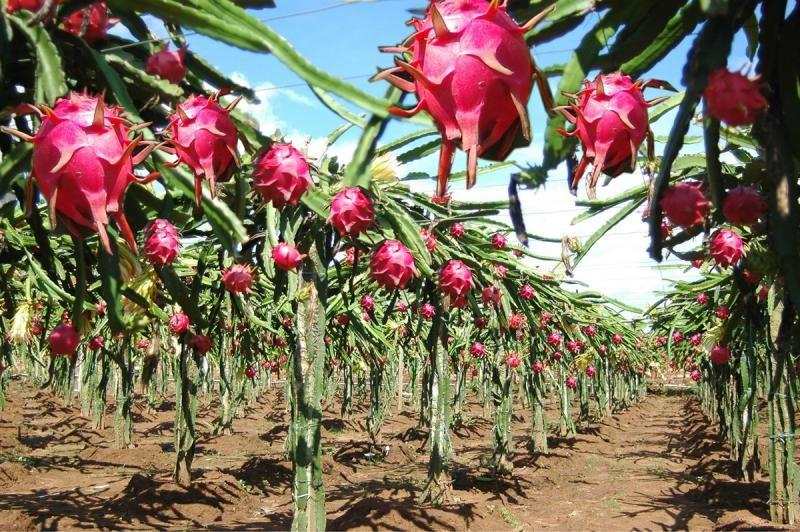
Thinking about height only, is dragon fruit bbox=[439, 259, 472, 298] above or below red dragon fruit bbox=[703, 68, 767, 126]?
above

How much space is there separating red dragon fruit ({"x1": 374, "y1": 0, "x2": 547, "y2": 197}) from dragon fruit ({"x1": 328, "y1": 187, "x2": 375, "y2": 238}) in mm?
825

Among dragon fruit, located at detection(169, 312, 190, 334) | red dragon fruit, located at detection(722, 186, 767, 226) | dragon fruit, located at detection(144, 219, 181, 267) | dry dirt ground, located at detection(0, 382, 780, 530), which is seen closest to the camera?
red dragon fruit, located at detection(722, 186, 767, 226)

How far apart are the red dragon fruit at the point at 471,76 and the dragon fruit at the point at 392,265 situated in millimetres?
1090

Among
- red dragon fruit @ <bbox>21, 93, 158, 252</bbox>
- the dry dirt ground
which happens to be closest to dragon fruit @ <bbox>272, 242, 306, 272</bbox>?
red dragon fruit @ <bbox>21, 93, 158, 252</bbox>

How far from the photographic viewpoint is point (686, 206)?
82cm

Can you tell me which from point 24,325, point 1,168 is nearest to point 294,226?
point 24,325

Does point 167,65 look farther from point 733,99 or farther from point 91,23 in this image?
point 733,99

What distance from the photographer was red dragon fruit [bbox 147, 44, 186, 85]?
0.96 meters

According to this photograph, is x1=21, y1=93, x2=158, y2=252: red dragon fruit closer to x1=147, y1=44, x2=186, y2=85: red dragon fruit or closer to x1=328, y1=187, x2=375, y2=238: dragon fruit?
x1=147, y1=44, x2=186, y2=85: red dragon fruit

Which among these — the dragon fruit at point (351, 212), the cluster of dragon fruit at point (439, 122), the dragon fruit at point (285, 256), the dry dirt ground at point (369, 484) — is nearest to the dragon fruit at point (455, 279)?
the dragon fruit at point (285, 256)

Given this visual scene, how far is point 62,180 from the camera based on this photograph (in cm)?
78

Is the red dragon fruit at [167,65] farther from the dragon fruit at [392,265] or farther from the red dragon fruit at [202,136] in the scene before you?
the dragon fruit at [392,265]

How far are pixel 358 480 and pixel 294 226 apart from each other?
6.44 metres

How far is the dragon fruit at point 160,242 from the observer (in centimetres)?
127
